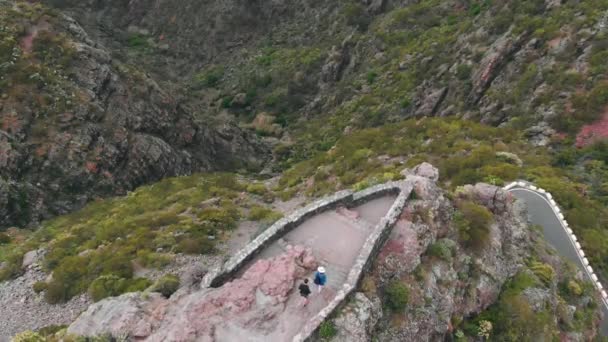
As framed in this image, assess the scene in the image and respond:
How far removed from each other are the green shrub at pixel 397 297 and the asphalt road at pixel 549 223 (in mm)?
18309

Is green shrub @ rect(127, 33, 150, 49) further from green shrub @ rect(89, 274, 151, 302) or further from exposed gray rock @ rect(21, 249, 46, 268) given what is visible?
green shrub @ rect(89, 274, 151, 302)

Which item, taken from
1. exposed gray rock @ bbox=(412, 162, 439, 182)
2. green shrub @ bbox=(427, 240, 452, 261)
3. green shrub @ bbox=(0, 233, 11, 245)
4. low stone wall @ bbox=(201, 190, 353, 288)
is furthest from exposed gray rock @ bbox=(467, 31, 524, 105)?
green shrub @ bbox=(0, 233, 11, 245)

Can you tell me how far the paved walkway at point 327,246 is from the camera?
16359mm

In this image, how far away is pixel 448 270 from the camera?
2086cm

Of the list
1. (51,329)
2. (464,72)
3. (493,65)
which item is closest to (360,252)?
(51,329)

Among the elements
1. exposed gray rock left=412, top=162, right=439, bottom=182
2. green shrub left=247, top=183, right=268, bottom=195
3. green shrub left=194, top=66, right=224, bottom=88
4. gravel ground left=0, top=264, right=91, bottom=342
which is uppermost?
gravel ground left=0, top=264, right=91, bottom=342

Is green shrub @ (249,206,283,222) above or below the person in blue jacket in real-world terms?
below

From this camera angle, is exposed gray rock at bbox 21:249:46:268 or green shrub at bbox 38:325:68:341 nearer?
green shrub at bbox 38:325:68:341

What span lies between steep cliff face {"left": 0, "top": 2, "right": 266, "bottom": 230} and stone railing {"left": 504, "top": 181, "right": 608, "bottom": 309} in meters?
35.6

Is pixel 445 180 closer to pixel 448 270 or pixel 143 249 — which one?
pixel 448 270

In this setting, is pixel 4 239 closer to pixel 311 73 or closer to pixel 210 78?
pixel 311 73

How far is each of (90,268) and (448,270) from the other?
19.6 metres

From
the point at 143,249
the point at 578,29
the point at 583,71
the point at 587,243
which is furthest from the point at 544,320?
the point at 578,29

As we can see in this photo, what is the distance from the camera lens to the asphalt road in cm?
3194
